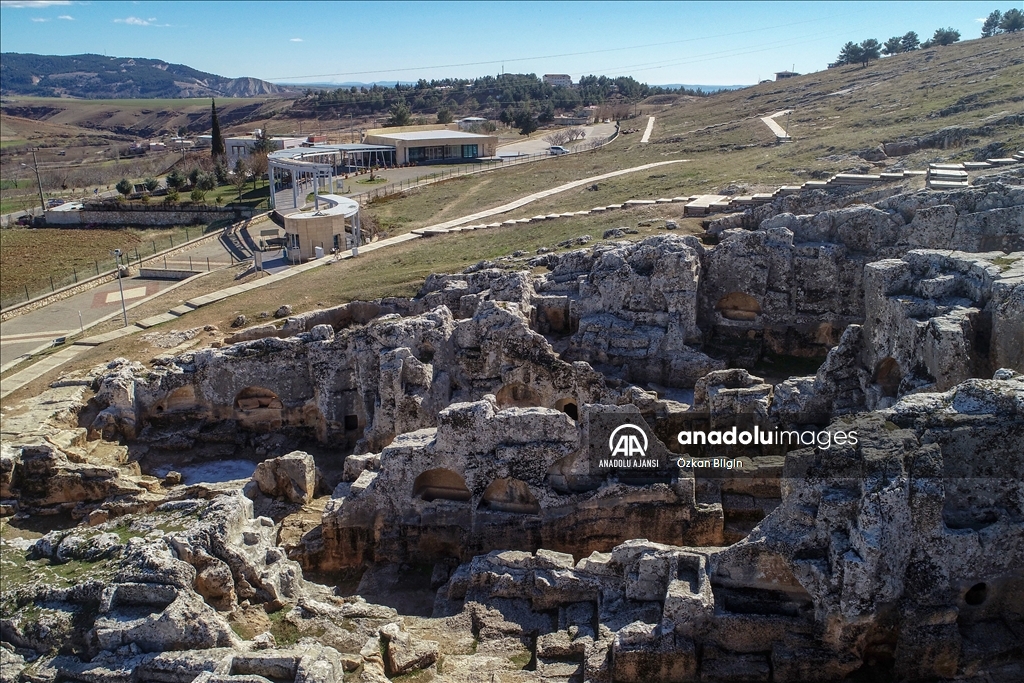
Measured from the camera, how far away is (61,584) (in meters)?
13.2

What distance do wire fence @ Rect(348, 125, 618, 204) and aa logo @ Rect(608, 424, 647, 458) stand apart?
37981mm

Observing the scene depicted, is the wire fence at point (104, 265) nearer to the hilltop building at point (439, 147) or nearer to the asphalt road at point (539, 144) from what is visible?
the hilltop building at point (439, 147)

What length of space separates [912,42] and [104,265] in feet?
262

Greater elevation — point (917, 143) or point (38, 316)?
point (917, 143)

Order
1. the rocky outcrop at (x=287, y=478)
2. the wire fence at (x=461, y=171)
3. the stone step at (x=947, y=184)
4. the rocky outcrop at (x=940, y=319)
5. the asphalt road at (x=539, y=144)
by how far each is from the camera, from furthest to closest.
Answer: the asphalt road at (x=539, y=144) → the wire fence at (x=461, y=171) → the stone step at (x=947, y=184) → the rocky outcrop at (x=287, y=478) → the rocky outcrop at (x=940, y=319)

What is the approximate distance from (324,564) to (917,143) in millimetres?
32717

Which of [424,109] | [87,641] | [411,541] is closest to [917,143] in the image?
[411,541]

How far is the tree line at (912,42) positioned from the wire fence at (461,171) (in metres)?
28.7

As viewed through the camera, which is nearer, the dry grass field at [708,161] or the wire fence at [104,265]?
the dry grass field at [708,161]

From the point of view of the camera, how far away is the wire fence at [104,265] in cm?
4009

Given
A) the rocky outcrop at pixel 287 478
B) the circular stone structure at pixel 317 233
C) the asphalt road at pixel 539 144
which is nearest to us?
the rocky outcrop at pixel 287 478

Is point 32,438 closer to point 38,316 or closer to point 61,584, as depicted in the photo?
point 61,584

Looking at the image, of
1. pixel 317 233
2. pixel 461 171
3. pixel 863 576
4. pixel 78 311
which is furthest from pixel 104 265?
pixel 863 576

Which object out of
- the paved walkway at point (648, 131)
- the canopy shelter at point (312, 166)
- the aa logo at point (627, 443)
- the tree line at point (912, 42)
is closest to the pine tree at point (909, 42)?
the tree line at point (912, 42)
